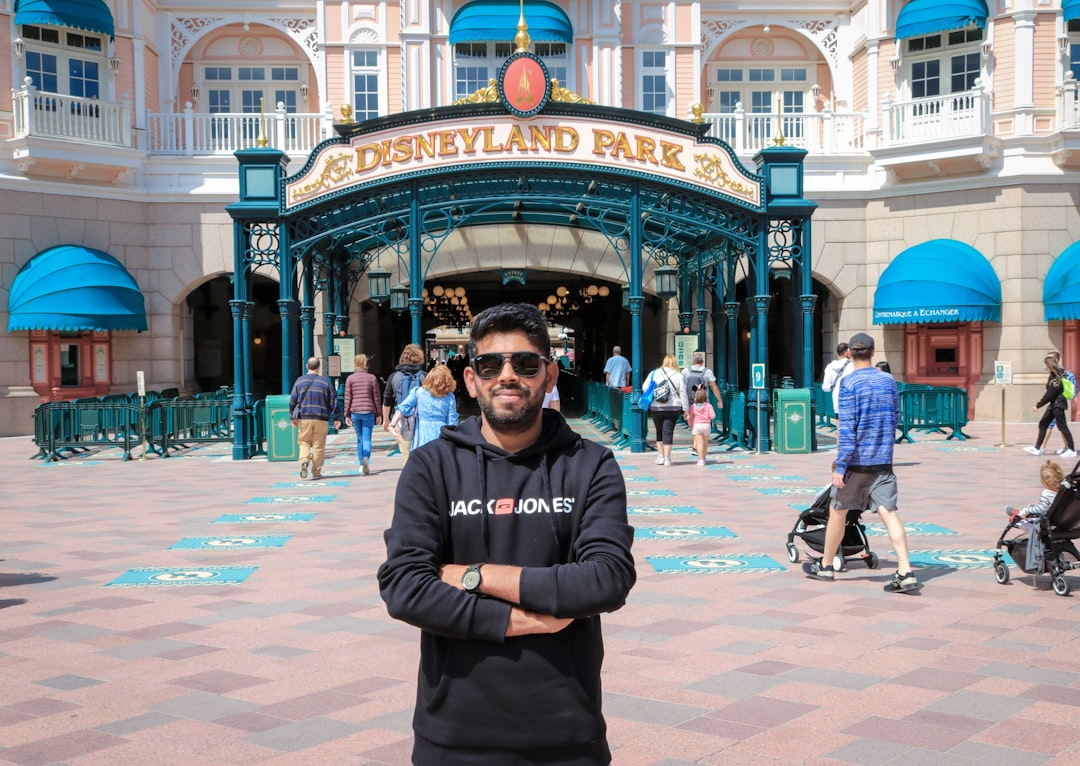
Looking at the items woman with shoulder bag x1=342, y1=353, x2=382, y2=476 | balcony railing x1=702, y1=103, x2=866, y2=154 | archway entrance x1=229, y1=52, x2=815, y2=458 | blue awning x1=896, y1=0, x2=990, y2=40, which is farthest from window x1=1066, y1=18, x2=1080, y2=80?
woman with shoulder bag x1=342, y1=353, x2=382, y2=476

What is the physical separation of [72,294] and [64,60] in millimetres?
5755

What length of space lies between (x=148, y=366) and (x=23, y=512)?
14761 mm

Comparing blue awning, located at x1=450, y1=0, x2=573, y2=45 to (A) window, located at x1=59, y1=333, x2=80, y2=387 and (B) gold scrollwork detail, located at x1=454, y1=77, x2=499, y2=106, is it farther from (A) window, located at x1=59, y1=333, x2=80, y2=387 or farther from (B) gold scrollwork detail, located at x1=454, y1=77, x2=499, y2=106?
(A) window, located at x1=59, y1=333, x2=80, y2=387

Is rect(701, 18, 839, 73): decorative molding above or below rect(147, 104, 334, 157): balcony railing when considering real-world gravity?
above

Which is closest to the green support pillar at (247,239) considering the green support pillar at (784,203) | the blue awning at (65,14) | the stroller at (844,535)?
the green support pillar at (784,203)

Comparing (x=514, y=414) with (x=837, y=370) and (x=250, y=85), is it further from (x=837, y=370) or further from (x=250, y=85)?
(x=250, y=85)

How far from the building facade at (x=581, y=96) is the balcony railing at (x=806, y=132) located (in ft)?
0.20

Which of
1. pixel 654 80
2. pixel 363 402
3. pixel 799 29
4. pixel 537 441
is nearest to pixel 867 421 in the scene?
pixel 537 441

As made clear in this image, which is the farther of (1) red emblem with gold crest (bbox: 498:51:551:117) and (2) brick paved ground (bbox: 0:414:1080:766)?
(1) red emblem with gold crest (bbox: 498:51:551:117)

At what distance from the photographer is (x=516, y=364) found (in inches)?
117

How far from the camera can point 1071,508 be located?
7.76 metres

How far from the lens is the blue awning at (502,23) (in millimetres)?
26594

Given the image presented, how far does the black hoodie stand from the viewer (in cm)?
273

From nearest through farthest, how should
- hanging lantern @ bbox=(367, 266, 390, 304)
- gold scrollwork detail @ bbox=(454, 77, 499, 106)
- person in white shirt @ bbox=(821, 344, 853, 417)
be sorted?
1. person in white shirt @ bbox=(821, 344, 853, 417)
2. gold scrollwork detail @ bbox=(454, 77, 499, 106)
3. hanging lantern @ bbox=(367, 266, 390, 304)
